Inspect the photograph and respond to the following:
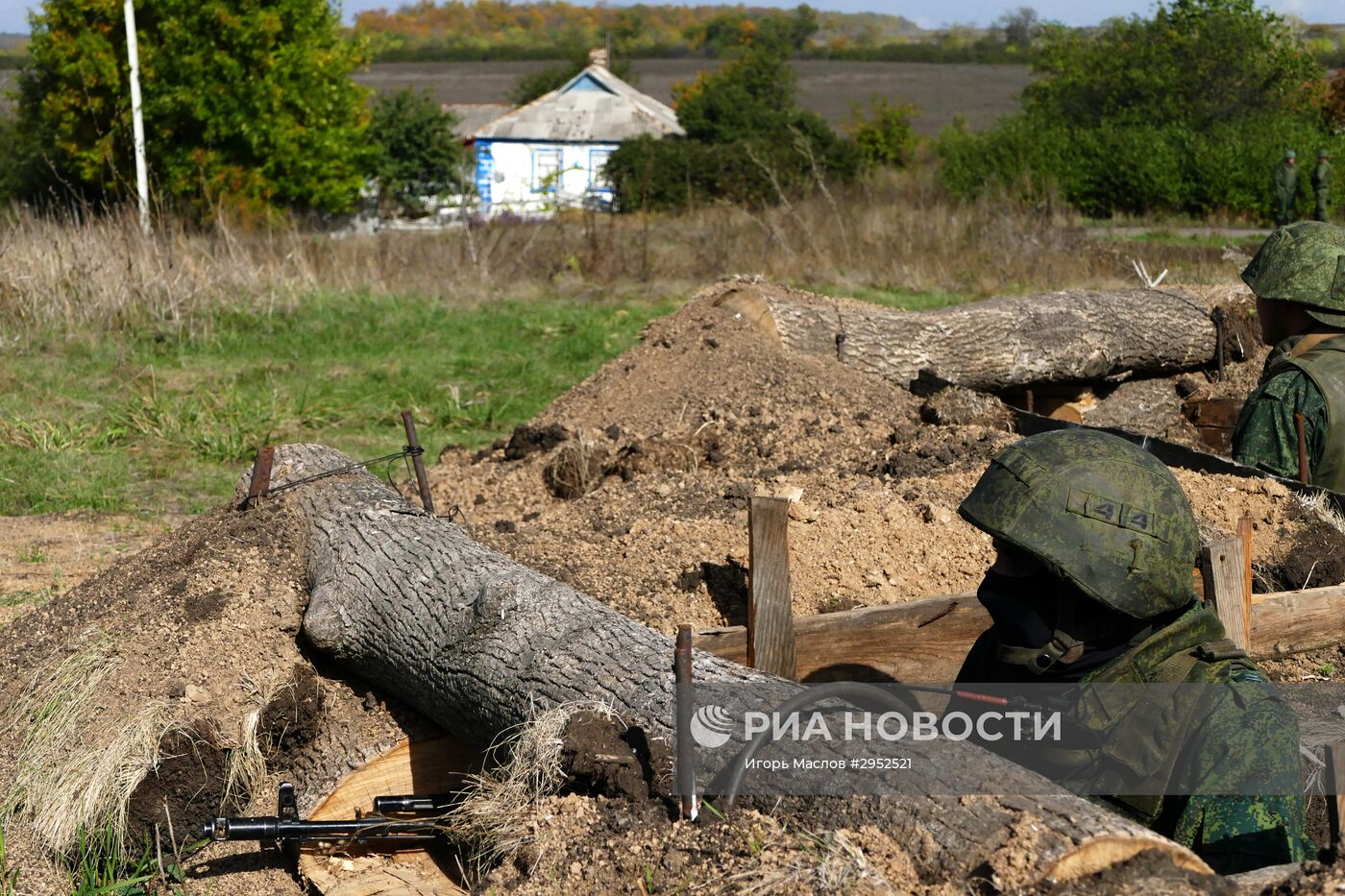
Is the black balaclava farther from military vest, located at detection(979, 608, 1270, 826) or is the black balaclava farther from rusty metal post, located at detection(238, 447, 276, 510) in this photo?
rusty metal post, located at detection(238, 447, 276, 510)

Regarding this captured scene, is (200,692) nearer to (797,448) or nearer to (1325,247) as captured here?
(797,448)

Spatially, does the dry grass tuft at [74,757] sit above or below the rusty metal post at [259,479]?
below

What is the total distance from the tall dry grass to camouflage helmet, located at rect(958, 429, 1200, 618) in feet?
35.0

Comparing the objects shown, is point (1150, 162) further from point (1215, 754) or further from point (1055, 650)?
point (1215, 754)

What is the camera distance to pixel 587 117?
49156mm

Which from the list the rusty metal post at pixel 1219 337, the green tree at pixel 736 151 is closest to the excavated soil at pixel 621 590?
the rusty metal post at pixel 1219 337

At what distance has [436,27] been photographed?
133250 millimetres

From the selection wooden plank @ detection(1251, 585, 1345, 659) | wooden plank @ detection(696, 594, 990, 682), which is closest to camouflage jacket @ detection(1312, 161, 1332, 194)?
wooden plank @ detection(1251, 585, 1345, 659)

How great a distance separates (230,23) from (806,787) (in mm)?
22518

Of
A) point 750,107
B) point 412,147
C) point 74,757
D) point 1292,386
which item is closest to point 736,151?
point 750,107

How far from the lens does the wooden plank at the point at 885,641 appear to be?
13.3 feet

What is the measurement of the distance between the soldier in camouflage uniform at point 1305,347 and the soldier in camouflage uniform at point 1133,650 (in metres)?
2.28

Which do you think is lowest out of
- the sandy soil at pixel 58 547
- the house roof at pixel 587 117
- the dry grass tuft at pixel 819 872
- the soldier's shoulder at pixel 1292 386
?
the sandy soil at pixel 58 547

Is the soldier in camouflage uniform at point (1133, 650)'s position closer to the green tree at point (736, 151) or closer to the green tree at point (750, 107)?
the green tree at point (736, 151)
